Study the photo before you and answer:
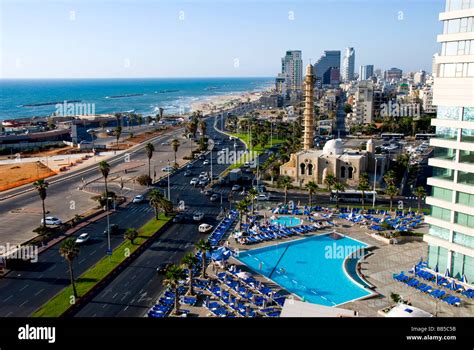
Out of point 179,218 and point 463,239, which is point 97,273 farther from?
point 463,239

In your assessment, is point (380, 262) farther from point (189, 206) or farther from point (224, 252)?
point (189, 206)

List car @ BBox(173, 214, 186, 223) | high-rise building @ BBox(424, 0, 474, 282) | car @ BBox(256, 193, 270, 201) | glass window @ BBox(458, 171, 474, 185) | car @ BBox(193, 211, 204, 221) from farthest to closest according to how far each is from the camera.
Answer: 1. car @ BBox(256, 193, 270, 201)
2. car @ BBox(193, 211, 204, 221)
3. car @ BBox(173, 214, 186, 223)
4. glass window @ BBox(458, 171, 474, 185)
5. high-rise building @ BBox(424, 0, 474, 282)

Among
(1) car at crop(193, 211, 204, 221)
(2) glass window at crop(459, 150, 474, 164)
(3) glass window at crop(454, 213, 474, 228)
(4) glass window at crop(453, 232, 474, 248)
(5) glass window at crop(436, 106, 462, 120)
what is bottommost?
(1) car at crop(193, 211, 204, 221)

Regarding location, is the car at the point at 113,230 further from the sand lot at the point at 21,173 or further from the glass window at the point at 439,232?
the glass window at the point at 439,232

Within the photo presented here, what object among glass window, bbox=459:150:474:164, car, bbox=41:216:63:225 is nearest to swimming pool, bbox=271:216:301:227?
glass window, bbox=459:150:474:164

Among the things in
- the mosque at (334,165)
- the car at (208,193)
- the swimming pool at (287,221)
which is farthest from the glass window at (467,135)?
the car at (208,193)

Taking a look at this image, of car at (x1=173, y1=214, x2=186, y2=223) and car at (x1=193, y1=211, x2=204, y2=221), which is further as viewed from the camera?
car at (x1=193, y1=211, x2=204, y2=221)

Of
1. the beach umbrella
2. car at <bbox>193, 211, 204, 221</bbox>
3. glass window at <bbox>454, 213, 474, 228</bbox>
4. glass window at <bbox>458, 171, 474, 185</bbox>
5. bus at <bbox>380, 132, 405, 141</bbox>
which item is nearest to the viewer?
glass window at <bbox>458, 171, 474, 185</bbox>

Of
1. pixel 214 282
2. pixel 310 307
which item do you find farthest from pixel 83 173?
pixel 310 307

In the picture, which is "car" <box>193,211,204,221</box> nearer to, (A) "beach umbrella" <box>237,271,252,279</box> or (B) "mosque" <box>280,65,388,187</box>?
(A) "beach umbrella" <box>237,271,252,279</box>
